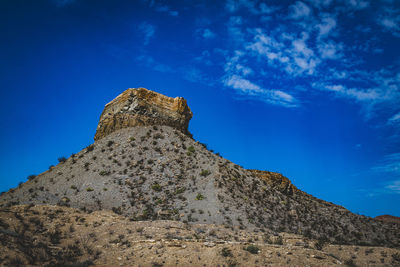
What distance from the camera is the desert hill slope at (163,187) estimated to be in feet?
72.6

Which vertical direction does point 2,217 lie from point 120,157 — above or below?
below

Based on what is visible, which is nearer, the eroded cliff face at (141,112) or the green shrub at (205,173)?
the green shrub at (205,173)

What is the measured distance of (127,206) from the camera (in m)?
22.4

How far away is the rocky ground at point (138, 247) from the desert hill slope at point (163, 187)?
13.6 feet

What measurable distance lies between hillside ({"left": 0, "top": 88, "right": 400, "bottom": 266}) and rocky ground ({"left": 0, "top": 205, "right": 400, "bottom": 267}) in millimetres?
3896

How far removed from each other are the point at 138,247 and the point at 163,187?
1337 centimetres

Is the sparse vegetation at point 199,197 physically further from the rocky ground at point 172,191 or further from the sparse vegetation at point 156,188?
the sparse vegetation at point 156,188

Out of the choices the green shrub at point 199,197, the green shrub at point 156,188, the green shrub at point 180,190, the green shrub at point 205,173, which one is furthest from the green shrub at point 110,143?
the green shrub at point 199,197

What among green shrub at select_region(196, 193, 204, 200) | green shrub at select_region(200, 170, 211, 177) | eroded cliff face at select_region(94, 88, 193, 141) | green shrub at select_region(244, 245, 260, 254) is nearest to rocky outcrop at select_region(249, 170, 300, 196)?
green shrub at select_region(200, 170, 211, 177)

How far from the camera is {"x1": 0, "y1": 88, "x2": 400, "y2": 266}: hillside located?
21.9 meters

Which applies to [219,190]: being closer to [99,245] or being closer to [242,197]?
[242,197]

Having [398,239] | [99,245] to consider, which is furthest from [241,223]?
[398,239]

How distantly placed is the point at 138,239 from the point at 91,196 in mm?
12272

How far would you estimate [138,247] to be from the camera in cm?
1217
